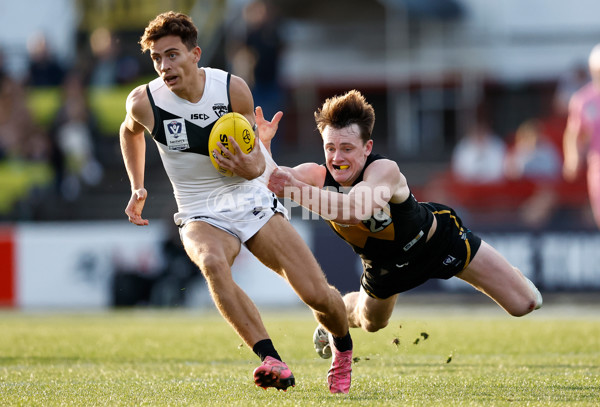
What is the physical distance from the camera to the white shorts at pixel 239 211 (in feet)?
20.7

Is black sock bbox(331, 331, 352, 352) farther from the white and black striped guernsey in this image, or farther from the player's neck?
the player's neck

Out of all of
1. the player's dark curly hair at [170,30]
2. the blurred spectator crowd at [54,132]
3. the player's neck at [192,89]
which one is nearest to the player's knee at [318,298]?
the player's neck at [192,89]

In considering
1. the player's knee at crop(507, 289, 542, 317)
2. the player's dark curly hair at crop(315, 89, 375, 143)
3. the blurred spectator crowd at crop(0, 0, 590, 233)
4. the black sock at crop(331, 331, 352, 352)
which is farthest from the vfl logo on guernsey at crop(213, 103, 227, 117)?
the blurred spectator crowd at crop(0, 0, 590, 233)

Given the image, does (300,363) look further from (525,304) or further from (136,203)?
(136,203)

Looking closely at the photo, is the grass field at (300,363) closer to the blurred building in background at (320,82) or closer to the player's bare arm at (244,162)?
the player's bare arm at (244,162)

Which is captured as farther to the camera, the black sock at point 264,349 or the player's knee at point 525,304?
the player's knee at point 525,304

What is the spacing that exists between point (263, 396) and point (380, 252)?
1.34 meters

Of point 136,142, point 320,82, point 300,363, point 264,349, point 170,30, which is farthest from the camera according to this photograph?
point 320,82

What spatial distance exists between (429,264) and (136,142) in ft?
7.03

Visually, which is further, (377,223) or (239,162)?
(377,223)

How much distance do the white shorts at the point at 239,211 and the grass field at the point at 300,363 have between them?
1002mm

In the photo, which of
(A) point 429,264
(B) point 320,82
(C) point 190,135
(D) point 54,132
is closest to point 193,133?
(C) point 190,135

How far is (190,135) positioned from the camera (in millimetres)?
6340

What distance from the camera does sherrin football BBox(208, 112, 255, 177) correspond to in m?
6.10
